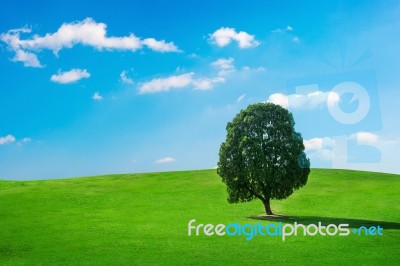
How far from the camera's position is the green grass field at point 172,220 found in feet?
118

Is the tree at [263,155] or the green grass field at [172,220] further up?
the tree at [263,155]

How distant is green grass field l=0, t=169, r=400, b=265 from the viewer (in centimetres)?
3594

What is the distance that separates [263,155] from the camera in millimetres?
53438

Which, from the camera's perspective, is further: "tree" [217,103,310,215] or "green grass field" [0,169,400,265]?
"tree" [217,103,310,215]

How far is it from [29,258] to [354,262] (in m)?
22.7

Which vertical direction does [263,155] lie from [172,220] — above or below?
above

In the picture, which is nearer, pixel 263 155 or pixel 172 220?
pixel 172 220

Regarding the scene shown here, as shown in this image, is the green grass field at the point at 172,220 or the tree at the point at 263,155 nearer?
the green grass field at the point at 172,220

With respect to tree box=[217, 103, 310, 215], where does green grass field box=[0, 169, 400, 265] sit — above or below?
below

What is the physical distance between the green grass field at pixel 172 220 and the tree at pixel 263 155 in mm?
3557

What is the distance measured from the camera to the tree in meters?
53.5

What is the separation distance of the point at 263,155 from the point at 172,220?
11545 millimetres

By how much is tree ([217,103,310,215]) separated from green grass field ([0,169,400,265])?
3.56 m

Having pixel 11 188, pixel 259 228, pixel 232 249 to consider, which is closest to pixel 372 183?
pixel 259 228
